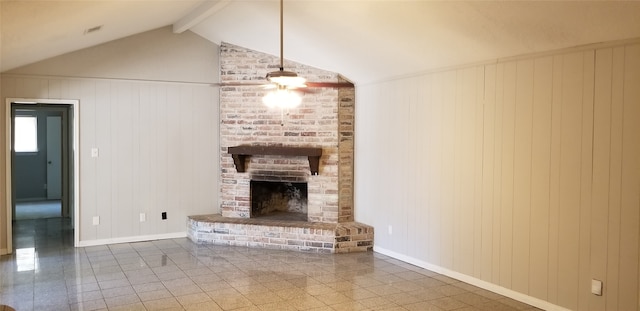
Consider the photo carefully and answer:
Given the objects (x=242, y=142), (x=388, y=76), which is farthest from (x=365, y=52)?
(x=242, y=142)

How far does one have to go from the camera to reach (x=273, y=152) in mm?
6668

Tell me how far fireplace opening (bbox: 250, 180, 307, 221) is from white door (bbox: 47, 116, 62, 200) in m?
5.79

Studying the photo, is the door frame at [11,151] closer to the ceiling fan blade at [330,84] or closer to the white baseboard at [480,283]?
the ceiling fan blade at [330,84]

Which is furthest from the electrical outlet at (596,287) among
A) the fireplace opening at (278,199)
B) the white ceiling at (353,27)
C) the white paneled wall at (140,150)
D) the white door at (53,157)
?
the white door at (53,157)

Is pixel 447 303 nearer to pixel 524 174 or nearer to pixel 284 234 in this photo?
pixel 524 174

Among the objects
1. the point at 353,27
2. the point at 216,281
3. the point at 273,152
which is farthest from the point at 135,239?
the point at 353,27

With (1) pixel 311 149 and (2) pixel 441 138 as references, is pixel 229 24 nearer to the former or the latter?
(1) pixel 311 149

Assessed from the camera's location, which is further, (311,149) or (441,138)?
(311,149)

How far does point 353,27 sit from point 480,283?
2.87 m

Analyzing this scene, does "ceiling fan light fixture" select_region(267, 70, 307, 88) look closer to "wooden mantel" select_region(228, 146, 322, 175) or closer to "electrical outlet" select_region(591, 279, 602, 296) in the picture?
"wooden mantel" select_region(228, 146, 322, 175)

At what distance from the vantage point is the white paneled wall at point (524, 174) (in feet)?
11.8

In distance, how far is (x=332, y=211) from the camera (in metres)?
6.61

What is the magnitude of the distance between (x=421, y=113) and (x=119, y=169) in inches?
165

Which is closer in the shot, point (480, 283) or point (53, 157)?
point (480, 283)
